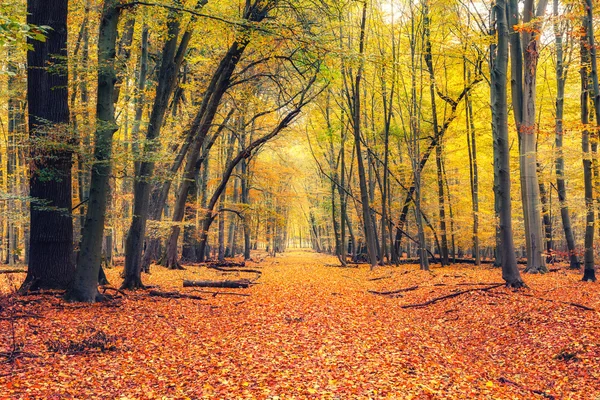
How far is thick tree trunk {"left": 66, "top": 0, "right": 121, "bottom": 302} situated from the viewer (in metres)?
8.48

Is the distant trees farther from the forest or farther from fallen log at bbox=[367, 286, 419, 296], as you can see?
fallen log at bbox=[367, 286, 419, 296]

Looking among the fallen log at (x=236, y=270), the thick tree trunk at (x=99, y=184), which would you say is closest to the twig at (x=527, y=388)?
the thick tree trunk at (x=99, y=184)

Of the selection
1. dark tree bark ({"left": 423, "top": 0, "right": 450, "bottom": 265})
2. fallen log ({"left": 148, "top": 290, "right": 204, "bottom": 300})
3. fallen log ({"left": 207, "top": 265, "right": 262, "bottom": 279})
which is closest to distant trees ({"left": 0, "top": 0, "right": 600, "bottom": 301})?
dark tree bark ({"left": 423, "top": 0, "right": 450, "bottom": 265})

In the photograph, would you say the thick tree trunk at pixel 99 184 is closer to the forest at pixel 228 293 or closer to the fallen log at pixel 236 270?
the forest at pixel 228 293

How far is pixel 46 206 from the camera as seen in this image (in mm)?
8570

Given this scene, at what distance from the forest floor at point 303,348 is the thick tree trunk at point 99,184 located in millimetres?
491

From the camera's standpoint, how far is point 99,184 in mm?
8773

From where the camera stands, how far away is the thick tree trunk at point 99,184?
848 centimetres

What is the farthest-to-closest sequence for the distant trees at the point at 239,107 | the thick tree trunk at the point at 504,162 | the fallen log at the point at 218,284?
1. the fallen log at the point at 218,284
2. the thick tree trunk at the point at 504,162
3. the distant trees at the point at 239,107

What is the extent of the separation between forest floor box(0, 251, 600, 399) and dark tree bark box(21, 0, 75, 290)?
2.10ft

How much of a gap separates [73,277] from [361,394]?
22.3 feet

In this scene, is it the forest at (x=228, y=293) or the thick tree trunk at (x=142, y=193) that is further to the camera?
the thick tree trunk at (x=142, y=193)

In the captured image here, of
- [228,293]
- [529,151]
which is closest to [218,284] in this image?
[228,293]

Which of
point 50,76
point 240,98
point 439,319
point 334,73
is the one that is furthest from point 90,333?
point 240,98
